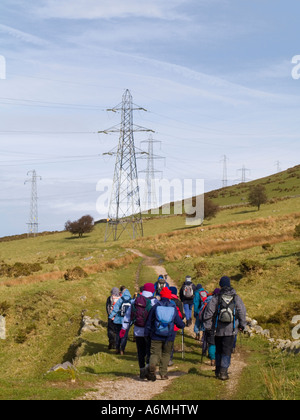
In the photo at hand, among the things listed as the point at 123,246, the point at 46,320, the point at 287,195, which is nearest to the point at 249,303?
the point at 46,320

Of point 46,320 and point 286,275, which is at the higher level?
point 286,275

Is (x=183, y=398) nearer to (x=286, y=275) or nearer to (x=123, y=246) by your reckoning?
(x=286, y=275)

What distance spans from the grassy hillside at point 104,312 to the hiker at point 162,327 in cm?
85

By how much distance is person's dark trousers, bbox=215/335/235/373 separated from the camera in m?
12.0

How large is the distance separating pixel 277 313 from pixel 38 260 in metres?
42.7

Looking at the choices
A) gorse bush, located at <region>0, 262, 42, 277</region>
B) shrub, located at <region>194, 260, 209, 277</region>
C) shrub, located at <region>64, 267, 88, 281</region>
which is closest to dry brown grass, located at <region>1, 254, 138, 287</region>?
shrub, located at <region>64, 267, 88, 281</region>

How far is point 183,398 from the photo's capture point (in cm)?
1041

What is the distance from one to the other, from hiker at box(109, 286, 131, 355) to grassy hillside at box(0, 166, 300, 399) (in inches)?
26.3

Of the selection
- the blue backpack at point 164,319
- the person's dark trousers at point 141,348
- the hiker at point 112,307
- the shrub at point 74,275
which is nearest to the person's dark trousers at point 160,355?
the blue backpack at point 164,319

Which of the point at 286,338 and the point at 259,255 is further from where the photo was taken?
the point at 259,255

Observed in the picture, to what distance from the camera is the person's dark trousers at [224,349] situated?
1198 centimetres

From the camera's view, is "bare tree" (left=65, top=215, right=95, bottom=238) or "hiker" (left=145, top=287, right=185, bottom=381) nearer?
"hiker" (left=145, top=287, right=185, bottom=381)

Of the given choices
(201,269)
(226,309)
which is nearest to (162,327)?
(226,309)

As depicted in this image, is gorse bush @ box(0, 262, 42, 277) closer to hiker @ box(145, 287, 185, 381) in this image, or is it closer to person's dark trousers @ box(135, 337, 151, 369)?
person's dark trousers @ box(135, 337, 151, 369)
